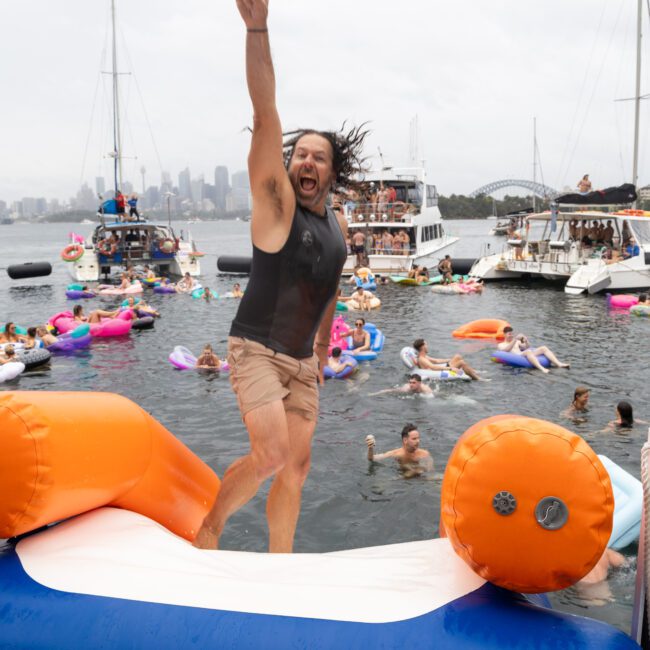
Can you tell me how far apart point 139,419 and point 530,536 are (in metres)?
1.90

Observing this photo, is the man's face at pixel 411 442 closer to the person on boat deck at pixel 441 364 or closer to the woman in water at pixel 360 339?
the person on boat deck at pixel 441 364

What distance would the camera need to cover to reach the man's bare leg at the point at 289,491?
3.45 m

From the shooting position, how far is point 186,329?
20.3 m

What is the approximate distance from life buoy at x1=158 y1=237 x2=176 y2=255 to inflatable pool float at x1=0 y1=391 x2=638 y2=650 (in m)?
31.2

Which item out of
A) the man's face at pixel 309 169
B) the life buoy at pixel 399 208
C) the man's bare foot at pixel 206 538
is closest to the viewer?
the man's face at pixel 309 169

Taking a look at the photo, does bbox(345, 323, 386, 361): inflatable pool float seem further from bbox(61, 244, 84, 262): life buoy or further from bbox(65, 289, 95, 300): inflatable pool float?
bbox(61, 244, 84, 262): life buoy

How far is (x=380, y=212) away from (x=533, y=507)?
106 feet

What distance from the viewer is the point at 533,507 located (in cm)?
214

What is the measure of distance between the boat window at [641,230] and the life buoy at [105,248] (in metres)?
23.1

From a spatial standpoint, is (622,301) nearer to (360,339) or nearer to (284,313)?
(360,339)

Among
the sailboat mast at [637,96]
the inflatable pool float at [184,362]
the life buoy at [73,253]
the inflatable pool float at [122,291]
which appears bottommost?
the inflatable pool float at [184,362]

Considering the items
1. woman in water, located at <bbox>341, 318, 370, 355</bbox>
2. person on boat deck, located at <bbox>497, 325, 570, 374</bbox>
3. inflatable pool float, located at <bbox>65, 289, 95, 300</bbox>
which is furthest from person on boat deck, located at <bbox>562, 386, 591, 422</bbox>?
inflatable pool float, located at <bbox>65, 289, 95, 300</bbox>

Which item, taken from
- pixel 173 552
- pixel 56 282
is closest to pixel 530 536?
pixel 173 552

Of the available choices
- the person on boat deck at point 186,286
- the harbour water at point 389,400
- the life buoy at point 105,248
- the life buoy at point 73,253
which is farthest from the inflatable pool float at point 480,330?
the life buoy at point 73,253
